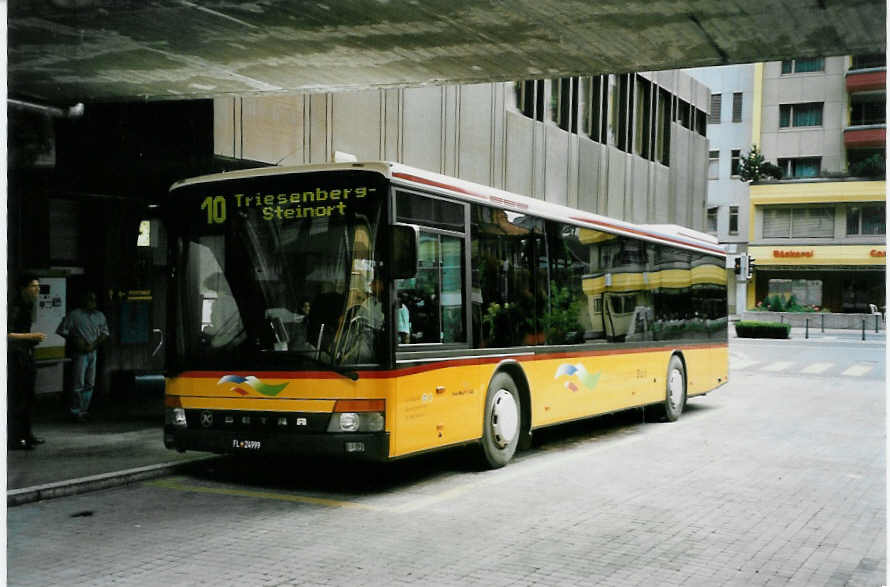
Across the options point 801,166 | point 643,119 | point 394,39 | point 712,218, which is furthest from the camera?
point 712,218

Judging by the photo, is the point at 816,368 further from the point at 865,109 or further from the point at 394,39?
the point at 865,109

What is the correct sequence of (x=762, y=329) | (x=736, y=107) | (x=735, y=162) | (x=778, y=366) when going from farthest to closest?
(x=735, y=162), (x=736, y=107), (x=762, y=329), (x=778, y=366)

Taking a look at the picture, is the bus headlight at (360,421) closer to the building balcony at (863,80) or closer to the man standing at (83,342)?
the man standing at (83,342)

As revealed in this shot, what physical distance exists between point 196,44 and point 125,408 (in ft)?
24.1

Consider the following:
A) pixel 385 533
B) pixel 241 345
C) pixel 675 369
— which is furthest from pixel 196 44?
pixel 675 369

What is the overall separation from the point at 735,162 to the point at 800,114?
8294 millimetres

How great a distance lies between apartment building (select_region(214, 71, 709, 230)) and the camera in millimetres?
15352

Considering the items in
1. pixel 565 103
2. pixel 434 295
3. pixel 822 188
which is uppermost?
pixel 822 188

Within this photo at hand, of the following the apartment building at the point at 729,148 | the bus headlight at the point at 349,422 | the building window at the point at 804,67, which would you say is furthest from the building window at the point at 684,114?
the bus headlight at the point at 349,422

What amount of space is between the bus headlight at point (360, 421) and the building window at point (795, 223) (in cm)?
4523

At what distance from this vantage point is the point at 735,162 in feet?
208

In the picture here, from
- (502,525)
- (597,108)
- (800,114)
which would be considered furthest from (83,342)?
(800,114)

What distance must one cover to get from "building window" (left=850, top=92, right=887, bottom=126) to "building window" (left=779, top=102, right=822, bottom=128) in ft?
11.1

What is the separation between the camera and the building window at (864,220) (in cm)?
4634
